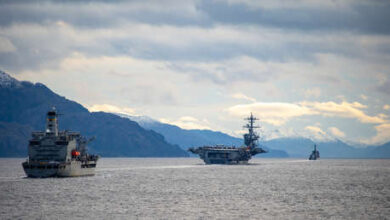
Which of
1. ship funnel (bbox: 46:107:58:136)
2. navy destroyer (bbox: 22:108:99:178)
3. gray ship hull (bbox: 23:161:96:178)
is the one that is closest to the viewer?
gray ship hull (bbox: 23:161:96:178)

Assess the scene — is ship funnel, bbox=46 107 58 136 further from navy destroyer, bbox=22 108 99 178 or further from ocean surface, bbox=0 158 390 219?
ocean surface, bbox=0 158 390 219

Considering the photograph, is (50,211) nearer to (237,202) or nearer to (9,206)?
(9,206)

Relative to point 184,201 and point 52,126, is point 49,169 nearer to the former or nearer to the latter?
point 52,126

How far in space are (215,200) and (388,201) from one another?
28.4 m

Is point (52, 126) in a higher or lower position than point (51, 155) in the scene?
higher

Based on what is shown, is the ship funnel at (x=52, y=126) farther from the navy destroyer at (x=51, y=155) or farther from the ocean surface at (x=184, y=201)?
the ocean surface at (x=184, y=201)

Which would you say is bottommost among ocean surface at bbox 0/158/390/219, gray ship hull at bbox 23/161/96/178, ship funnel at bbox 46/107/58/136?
ocean surface at bbox 0/158/390/219

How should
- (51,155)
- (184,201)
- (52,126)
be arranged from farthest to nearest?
(52,126) → (51,155) → (184,201)

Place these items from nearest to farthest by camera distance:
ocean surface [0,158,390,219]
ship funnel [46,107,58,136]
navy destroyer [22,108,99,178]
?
ocean surface [0,158,390,219] < navy destroyer [22,108,99,178] < ship funnel [46,107,58,136]

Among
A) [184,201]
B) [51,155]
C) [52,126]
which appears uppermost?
[52,126]

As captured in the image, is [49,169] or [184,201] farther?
[49,169]

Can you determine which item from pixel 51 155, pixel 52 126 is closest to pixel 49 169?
pixel 51 155

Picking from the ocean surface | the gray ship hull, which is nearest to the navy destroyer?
the gray ship hull

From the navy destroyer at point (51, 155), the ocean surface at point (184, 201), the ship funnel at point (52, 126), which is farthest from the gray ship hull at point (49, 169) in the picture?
the ship funnel at point (52, 126)
